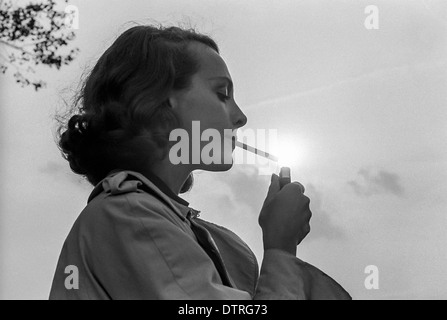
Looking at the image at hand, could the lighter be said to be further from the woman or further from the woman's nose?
the woman's nose

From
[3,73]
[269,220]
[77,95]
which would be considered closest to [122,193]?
[269,220]

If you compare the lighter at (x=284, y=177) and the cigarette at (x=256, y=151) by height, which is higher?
the cigarette at (x=256, y=151)

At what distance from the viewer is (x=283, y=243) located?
1321mm

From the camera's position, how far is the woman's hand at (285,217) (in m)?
1.33

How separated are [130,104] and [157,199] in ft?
0.75

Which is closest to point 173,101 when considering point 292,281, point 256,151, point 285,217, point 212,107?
point 212,107

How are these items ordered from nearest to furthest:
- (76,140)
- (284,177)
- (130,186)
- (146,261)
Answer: (146,261) < (130,186) < (284,177) < (76,140)

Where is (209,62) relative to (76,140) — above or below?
above

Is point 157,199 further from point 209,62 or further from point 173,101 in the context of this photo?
point 209,62

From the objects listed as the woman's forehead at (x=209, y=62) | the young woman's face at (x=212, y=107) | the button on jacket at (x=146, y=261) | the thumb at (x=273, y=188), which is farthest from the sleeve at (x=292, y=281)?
the woman's forehead at (x=209, y=62)

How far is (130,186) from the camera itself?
1.31 m

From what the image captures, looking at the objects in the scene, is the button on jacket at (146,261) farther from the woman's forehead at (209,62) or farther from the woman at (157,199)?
the woman's forehead at (209,62)
